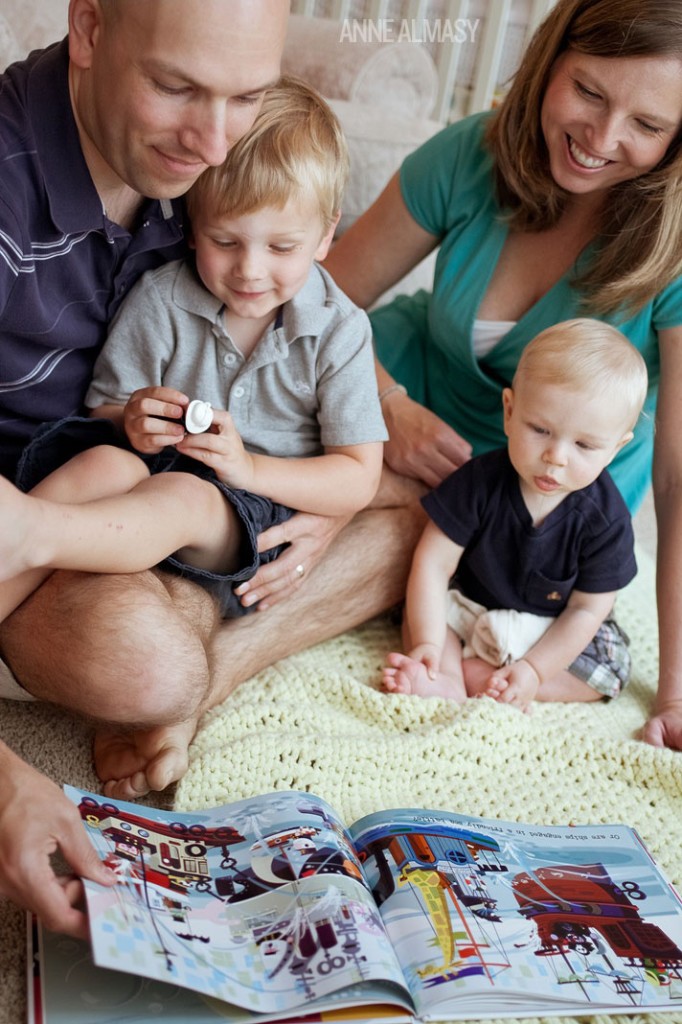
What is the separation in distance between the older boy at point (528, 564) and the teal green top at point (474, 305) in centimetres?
17

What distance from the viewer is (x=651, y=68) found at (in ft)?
4.51

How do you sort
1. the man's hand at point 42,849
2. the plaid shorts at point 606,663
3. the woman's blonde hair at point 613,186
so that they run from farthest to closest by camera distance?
the plaid shorts at point 606,663
the woman's blonde hair at point 613,186
the man's hand at point 42,849

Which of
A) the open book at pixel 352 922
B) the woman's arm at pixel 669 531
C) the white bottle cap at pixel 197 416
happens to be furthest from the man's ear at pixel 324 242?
the open book at pixel 352 922

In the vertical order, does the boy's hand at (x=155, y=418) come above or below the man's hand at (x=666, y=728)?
above

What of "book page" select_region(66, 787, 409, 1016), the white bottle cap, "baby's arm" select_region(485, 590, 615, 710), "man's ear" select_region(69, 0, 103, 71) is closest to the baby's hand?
"baby's arm" select_region(485, 590, 615, 710)

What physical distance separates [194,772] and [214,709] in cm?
15

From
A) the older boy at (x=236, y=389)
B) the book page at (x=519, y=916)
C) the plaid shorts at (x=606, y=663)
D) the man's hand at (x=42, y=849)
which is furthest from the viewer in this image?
the plaid shorts at (x=606, y=663)

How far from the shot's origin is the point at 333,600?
5.22ft

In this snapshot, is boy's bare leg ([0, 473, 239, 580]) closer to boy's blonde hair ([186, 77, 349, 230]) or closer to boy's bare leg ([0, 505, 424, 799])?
boy's bare leg ([0, 505, 424, 799])

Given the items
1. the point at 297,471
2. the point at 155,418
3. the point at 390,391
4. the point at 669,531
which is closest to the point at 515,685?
the point at 669,531

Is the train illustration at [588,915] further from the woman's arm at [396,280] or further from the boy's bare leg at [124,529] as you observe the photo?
the woman's arm at [396,280]

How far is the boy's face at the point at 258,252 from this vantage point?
4.22 ft

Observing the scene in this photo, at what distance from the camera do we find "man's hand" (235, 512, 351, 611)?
1433 mm

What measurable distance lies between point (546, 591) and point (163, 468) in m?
0.60
